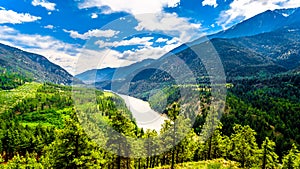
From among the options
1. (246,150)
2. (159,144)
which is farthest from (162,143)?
(246,150)

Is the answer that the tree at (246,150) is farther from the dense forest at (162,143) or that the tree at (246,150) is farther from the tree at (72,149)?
the tree at (72,149)

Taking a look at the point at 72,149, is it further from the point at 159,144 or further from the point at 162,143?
the point at 159,144

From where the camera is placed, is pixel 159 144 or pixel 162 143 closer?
pixel 162 143

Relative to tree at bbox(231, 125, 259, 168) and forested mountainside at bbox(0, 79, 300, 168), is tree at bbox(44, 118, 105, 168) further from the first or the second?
tree at bbox(231, 125, 259, 168)

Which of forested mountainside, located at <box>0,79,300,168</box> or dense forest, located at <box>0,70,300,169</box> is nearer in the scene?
forested mountainside, located at <box>0,79,300,168</box>

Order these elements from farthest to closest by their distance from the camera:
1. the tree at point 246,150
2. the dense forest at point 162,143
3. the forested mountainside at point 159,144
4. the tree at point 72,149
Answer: the tree at point 246,150, the dense forest at point 162,143, the forested mountainside at point 159,144, the tree at point 72,149

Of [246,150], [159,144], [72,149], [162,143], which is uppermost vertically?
[72,149]

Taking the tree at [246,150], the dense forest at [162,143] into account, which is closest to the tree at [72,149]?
the dense forest at [162,143]

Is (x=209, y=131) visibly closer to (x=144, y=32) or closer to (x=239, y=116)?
(x=144, y=32)

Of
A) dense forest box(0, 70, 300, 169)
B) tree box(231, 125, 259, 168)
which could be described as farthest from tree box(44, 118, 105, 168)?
tree box(231, 125, 259, 168)

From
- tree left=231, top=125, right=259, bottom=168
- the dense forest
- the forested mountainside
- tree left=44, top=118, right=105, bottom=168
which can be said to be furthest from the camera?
tree left=231, top=125, right=259, bottom=168

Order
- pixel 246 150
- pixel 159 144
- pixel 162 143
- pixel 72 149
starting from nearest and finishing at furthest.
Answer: pixel 72 149
pixel 246 150
pixel 162 143
pixel 159 144

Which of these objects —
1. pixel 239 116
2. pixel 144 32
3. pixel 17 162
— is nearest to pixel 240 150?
pixel 144 32

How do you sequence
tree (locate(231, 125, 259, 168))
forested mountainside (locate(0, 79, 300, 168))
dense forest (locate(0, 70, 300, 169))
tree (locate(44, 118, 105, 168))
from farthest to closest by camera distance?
tree (locate(231, 125, 259, 168)) → dense forest (locate(0, 70, 300, 169)) → forested mountainside (locate(0, 79, 300, 168)) → tree (locate(44, 118, 105, 168))
